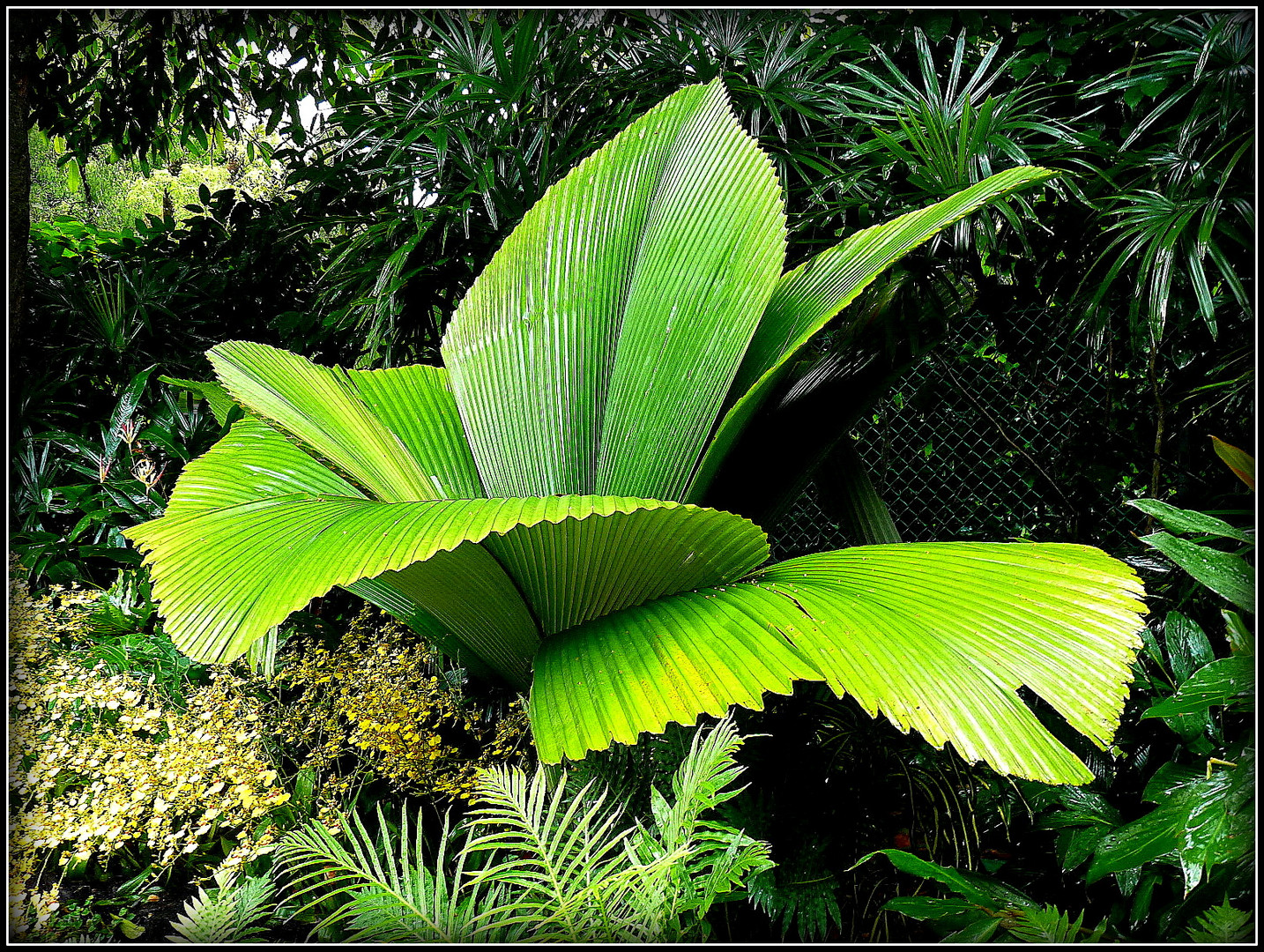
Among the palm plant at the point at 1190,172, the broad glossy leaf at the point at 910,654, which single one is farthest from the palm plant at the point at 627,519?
the palm plant at the point at 1190,172

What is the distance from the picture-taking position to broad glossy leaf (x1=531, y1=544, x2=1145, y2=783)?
0.71 meters

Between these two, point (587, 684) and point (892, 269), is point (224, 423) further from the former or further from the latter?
point (892, 269)

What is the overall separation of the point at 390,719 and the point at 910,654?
3.17 ft

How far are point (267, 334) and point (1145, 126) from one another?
2403 millimetres

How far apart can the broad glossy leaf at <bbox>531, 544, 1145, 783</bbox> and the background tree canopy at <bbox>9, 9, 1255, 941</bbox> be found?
29cm

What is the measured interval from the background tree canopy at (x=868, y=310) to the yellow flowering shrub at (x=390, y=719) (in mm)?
135

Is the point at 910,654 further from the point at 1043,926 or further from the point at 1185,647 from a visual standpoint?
the point at 1185,647

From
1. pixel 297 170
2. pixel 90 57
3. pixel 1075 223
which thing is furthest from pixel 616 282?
pixel 90 57

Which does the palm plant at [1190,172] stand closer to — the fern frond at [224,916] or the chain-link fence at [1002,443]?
the chain-link fence at [1002,443]

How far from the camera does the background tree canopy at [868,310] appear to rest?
1258 millimetres

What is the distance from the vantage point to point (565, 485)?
4.17ft

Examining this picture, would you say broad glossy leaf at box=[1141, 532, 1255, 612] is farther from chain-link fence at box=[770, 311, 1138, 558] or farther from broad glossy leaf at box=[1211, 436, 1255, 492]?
chain-link fence at box=[770, 311, 1138, 558]

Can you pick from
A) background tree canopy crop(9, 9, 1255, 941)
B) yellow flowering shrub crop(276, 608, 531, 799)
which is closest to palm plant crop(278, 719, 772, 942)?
background tree canopy crop(9, 9, 1255, 941)

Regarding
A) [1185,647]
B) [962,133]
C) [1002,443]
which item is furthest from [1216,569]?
[1002,443]
